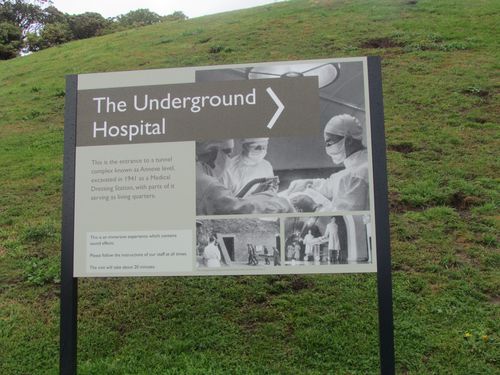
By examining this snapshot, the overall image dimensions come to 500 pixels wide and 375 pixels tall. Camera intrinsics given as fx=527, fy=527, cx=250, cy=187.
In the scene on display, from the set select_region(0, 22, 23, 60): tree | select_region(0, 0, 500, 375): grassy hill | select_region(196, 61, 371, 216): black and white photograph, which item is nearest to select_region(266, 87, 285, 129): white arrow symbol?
select_region(196, 61, 371, 216): black and white photograph

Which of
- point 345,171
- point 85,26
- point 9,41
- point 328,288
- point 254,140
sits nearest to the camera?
point 345,171

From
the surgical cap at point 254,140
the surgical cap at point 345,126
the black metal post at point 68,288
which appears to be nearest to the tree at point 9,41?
the black metal post at point 68,288

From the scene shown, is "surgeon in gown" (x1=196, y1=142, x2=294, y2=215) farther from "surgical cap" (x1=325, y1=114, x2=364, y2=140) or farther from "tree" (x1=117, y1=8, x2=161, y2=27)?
"tree" (x1=117, y1=8, x2=161, y2=27)

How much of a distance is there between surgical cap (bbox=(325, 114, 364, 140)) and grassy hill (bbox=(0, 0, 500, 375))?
5.97 ft

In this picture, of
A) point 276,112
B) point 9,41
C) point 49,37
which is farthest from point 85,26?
point 276,112

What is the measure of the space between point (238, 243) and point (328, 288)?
188 cm

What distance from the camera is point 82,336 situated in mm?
4715

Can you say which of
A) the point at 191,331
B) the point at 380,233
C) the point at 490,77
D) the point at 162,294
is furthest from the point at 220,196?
the point at 490,77

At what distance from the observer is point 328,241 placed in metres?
3.59

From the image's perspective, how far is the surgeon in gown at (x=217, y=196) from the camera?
3668mm

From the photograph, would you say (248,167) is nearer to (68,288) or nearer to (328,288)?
(68,288)

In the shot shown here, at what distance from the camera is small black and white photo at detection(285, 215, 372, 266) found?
141 inches

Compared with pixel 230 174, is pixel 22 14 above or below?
above

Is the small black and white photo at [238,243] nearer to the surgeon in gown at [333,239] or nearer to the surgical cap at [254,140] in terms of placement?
the surgeon in gown at [333,239]
